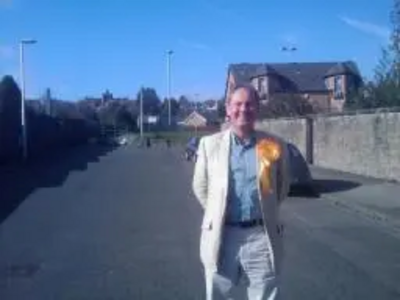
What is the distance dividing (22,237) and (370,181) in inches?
583

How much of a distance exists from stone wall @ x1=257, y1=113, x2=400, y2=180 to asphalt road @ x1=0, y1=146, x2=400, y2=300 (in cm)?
522

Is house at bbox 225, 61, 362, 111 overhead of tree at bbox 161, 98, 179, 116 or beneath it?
overhead

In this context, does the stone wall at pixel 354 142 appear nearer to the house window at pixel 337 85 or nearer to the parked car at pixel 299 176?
the parked car at pixel 299 176

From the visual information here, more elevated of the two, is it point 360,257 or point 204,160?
point 204,160

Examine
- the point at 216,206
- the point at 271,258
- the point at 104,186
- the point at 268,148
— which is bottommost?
the point at 104,186

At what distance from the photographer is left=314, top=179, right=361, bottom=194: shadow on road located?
23.0 metres

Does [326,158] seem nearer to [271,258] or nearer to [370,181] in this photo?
[370,181]

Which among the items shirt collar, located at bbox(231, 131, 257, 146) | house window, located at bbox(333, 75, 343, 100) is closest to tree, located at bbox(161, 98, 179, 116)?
house window, located at bbox(333, 75, 343, 100)

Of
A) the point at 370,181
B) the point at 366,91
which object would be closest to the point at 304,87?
the point at 366,91

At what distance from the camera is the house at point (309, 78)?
84.4 meters

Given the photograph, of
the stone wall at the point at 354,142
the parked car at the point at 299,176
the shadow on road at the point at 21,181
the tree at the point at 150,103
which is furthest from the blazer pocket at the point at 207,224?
the tree at the point at 150,103

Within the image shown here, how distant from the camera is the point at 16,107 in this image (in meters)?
47.0

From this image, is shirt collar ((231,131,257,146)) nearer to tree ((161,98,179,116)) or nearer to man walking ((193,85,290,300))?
man walking ((193,85,290,300))

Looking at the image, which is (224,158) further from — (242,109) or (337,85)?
(337,85)
